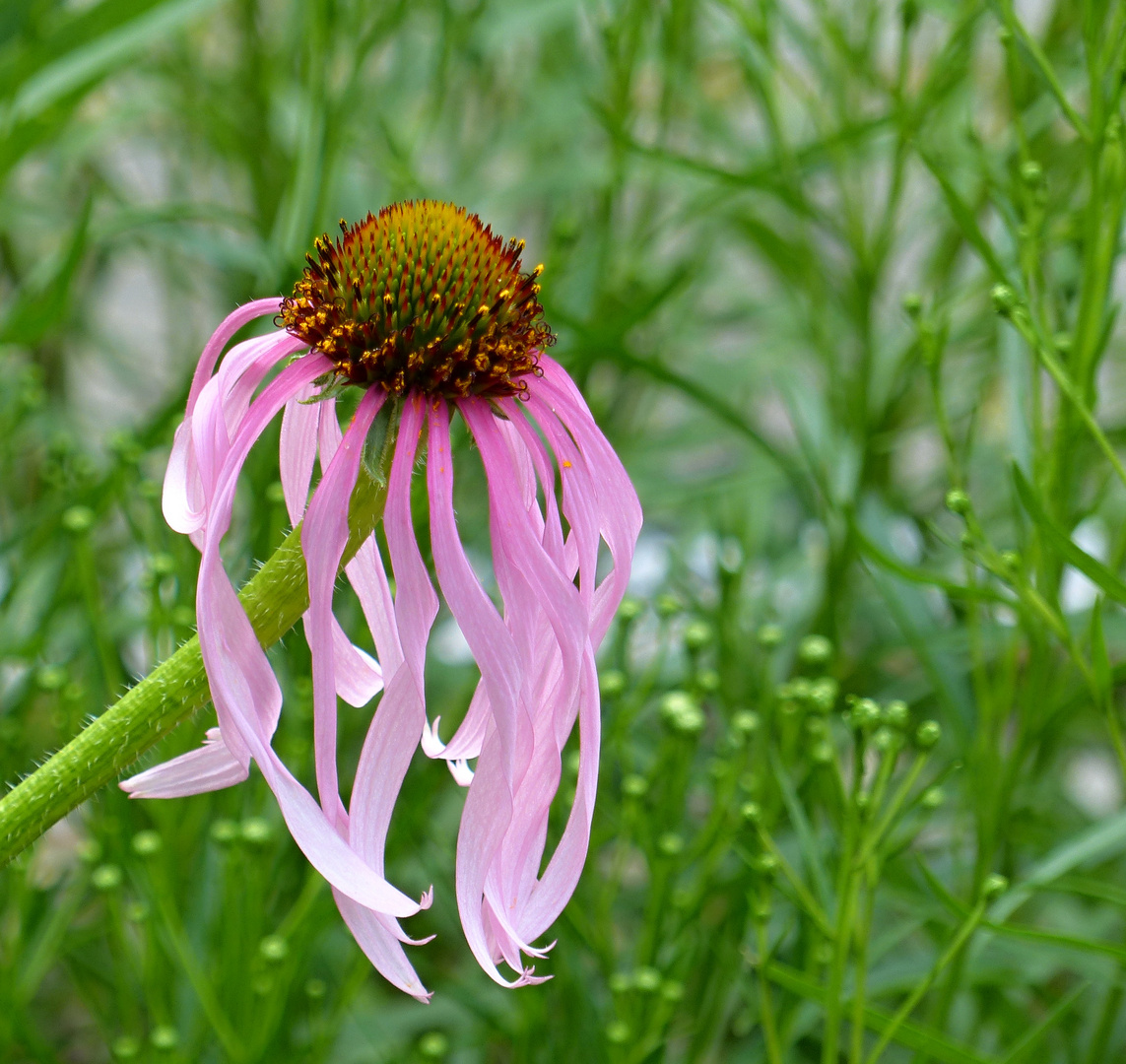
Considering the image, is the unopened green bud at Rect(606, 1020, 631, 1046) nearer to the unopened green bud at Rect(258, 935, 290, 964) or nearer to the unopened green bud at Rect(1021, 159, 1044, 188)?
the unopened green bud at Rect(258, 935, 290, 964)

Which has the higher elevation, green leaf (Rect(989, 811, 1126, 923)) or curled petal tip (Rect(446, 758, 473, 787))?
curled petal tip (Rect(446, 758, 473, 787))

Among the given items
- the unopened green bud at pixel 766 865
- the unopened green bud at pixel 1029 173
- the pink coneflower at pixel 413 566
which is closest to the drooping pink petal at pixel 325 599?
the pink coneflower at pixel 413 566

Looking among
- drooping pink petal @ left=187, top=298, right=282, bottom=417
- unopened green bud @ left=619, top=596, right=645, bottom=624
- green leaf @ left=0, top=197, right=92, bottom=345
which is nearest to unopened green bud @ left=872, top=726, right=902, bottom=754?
unopened green bud @ left=619, top=596, right=645, bottom=624

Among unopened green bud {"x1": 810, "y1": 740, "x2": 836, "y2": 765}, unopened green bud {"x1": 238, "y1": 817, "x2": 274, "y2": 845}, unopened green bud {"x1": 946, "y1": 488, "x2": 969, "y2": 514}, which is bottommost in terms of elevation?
unopened green bud {"x1": 238, "y1": 817, "x2": 274, "y2": 845}

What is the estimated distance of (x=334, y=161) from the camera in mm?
628

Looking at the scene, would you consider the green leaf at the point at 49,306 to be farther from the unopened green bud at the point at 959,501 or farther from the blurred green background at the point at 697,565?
the unopened green bud at the point at 959,501

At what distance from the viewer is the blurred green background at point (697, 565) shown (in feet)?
1.38

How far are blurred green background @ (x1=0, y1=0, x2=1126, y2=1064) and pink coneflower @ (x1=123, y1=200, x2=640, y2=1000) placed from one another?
13cm

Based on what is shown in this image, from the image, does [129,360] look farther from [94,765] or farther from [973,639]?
[94,765]

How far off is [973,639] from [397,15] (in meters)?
0.37

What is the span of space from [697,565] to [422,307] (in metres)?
0.77

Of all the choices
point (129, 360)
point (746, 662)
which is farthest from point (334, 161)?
point (129, 360)

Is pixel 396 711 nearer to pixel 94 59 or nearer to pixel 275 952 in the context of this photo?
pixel 275 952

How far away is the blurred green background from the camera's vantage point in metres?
0.42
